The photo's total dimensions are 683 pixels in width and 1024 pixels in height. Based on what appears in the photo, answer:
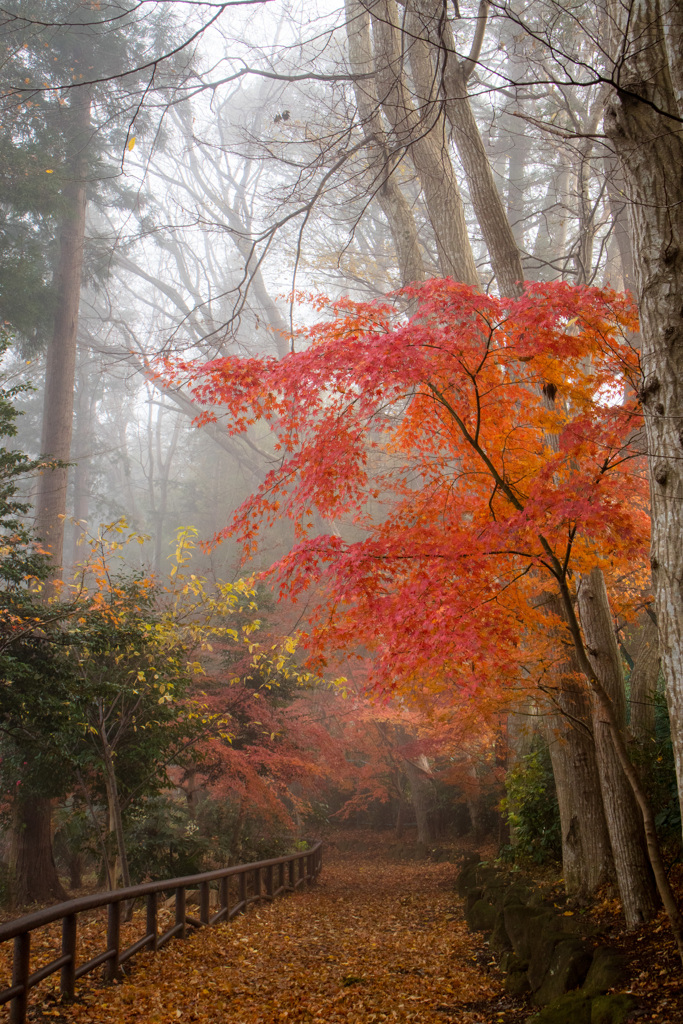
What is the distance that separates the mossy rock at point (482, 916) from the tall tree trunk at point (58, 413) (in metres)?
6.55

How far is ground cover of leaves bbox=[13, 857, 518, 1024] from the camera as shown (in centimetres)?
398

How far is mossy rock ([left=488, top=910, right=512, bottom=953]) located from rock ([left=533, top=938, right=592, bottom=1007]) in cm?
146

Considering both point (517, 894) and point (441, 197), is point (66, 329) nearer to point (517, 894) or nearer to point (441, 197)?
point (441, 197)

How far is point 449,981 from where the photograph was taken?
5.16m

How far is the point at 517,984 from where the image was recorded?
478 centimetres

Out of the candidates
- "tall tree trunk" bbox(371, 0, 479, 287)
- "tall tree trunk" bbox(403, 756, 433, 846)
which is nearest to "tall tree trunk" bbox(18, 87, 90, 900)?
"tall tree trunk" bbox(371, 0, 479, 287)

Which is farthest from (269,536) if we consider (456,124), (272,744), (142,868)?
(456,124)

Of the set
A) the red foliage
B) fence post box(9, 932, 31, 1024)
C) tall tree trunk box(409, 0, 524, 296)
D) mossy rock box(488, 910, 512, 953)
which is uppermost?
tall tree trunk box(409, 0, 524, 296)

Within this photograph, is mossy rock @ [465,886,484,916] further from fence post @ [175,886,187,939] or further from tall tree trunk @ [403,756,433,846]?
tall tree trunk @ [403,756,433,846]

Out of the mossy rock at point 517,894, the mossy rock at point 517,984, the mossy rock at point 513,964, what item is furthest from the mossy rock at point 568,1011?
the mossy rock at point 517,894

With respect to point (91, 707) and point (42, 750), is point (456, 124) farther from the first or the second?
point (42, 750)

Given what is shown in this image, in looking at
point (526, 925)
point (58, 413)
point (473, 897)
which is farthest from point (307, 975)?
point (58, 413)

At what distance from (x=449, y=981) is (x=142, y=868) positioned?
569 centimetres

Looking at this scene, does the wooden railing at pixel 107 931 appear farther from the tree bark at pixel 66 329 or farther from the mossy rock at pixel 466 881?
the tree bark at pixel 66 329
